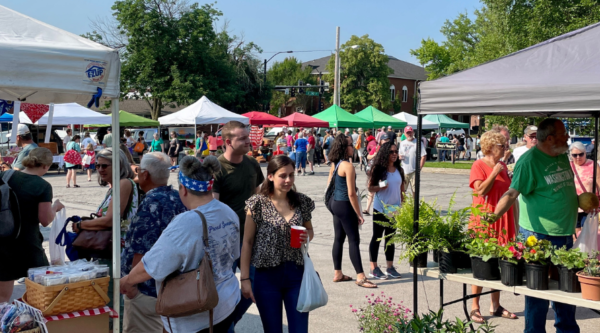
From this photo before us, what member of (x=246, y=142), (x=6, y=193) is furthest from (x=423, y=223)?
(x=6, y=193)

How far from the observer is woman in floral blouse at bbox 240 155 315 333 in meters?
3.71

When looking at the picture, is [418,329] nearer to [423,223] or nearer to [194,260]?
[423,223]

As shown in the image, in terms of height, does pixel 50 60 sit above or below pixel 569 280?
above

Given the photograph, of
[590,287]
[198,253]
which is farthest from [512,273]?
[198,253]

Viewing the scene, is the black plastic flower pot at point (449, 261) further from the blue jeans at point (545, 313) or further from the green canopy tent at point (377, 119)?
the green canopy tent at point (377, 119)

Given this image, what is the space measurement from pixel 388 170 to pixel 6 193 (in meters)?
4.44

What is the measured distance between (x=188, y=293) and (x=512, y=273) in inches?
93.9

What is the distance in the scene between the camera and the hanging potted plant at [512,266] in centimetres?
395

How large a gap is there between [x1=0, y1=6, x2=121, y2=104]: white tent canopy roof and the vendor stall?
2.49 m

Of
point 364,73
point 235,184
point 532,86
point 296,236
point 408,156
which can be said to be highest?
point 364,73

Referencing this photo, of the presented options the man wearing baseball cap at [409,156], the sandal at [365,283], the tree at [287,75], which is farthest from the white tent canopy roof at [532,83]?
the tree at [287,75]

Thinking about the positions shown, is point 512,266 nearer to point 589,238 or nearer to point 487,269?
point 487,269

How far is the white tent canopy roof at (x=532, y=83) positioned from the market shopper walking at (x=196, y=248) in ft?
6.55

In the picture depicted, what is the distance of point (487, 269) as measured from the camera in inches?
163
